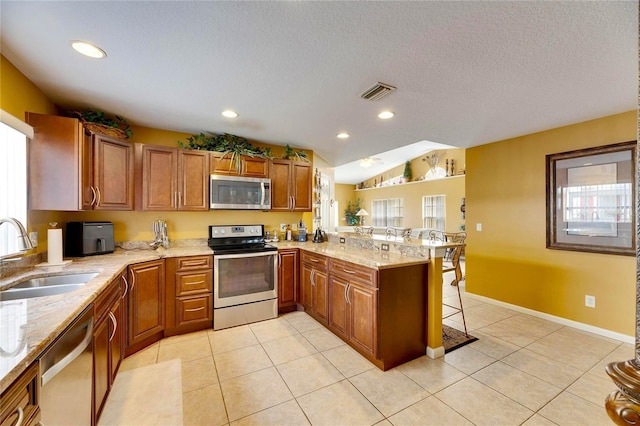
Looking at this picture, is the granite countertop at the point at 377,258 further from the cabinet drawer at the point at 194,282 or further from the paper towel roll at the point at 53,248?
the paper towel roll at the point at 53,248

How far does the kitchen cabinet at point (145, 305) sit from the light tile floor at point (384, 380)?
140 millimetres

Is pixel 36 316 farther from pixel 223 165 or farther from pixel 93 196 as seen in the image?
pixel 223 165

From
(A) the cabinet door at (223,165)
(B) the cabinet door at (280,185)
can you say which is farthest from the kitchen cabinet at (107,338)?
(B) the cabinet door at (280,185)

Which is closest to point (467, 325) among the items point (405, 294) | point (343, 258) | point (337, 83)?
point (405, 294)

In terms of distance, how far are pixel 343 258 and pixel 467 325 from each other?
6.32 ft

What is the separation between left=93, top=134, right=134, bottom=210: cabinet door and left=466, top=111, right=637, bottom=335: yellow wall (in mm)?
4815

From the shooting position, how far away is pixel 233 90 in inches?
90.4

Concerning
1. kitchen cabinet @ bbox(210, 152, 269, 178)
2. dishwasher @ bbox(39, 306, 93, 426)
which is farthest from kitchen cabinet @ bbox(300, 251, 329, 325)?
dishwasher @ bbox(39, 306, 93, 426)

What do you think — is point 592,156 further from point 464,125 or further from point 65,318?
point 65,318

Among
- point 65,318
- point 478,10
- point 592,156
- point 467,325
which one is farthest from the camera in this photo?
point 467,325

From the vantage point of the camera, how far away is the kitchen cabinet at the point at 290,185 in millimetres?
3760

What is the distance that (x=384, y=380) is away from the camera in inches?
84.0

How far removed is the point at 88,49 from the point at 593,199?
498 cm

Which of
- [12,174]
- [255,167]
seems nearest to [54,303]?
[12,174]
